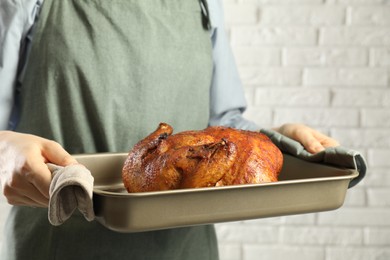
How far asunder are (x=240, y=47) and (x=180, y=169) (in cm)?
146

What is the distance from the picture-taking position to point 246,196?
91 cm

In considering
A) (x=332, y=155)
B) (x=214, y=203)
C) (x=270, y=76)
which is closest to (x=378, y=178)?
(x=270, y=76)

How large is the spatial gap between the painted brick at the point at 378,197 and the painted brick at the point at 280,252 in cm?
27

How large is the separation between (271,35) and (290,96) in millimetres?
237

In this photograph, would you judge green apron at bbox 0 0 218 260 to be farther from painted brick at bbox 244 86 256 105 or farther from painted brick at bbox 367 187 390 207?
painted brick at bbox 367 187 390 207

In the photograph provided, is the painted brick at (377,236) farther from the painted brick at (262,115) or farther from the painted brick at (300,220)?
the painted brick at (262,115)

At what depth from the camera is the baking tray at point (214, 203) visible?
854 mm

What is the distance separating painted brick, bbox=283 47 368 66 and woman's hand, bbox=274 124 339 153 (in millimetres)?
1124

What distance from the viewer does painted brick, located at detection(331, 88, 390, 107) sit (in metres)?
2.41

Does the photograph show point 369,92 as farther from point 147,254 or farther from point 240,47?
point 147,254

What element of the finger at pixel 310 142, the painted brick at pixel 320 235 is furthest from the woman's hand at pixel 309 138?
the painted brick at pixel 320 235

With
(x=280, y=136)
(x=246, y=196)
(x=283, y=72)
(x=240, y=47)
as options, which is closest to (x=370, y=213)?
(x=283, y=72)

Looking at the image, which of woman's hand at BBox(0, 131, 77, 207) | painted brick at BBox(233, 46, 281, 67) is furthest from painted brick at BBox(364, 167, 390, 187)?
woman's hand at BBox(0, 131, 77, 207)

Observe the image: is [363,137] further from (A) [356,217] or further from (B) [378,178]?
(A) [356,217]
